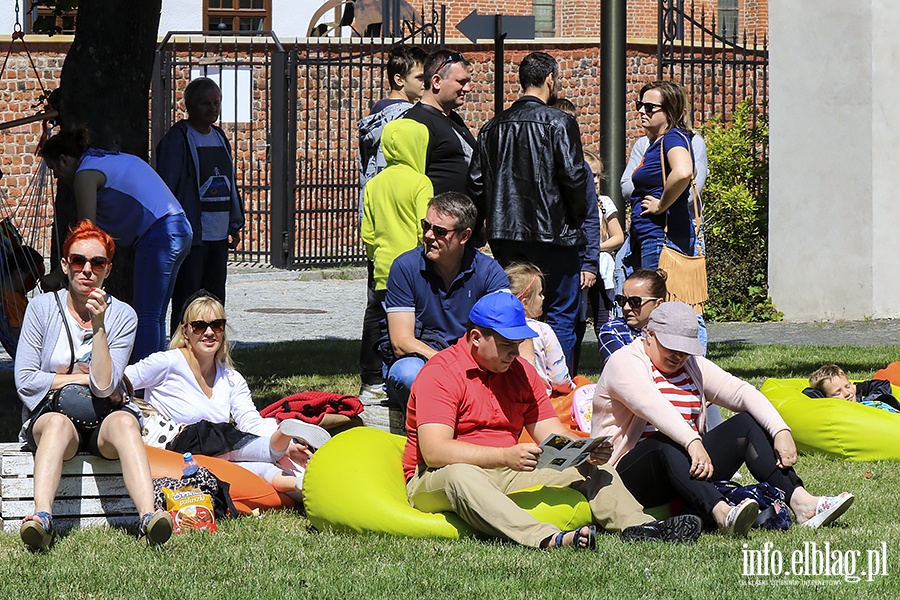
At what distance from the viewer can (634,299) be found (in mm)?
6754

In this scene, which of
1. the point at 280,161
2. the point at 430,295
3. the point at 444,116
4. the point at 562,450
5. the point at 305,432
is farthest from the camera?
the point at 280,161

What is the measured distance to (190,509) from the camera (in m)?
5.84

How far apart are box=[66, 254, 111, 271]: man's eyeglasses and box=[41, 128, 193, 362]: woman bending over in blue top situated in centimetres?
160

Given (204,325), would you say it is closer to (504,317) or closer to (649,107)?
(504,317)

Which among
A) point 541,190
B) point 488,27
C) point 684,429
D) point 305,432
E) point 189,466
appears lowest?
point 189,466

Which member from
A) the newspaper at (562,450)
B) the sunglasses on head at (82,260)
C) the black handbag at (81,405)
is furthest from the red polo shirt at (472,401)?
the sunglasses on head at (82,260)

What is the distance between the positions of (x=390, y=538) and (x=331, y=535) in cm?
30

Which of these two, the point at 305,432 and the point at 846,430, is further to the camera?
the point at 846,430

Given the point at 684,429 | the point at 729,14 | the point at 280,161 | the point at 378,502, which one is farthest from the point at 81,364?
the point at 729,14

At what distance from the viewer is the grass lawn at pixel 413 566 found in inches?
191

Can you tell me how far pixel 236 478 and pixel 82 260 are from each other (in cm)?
122

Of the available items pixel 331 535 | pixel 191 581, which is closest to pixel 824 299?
pixel 331 535

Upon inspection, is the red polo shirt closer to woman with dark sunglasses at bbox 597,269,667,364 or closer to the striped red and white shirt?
the striped red and white shirt

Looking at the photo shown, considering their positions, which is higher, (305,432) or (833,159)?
(833,159)
